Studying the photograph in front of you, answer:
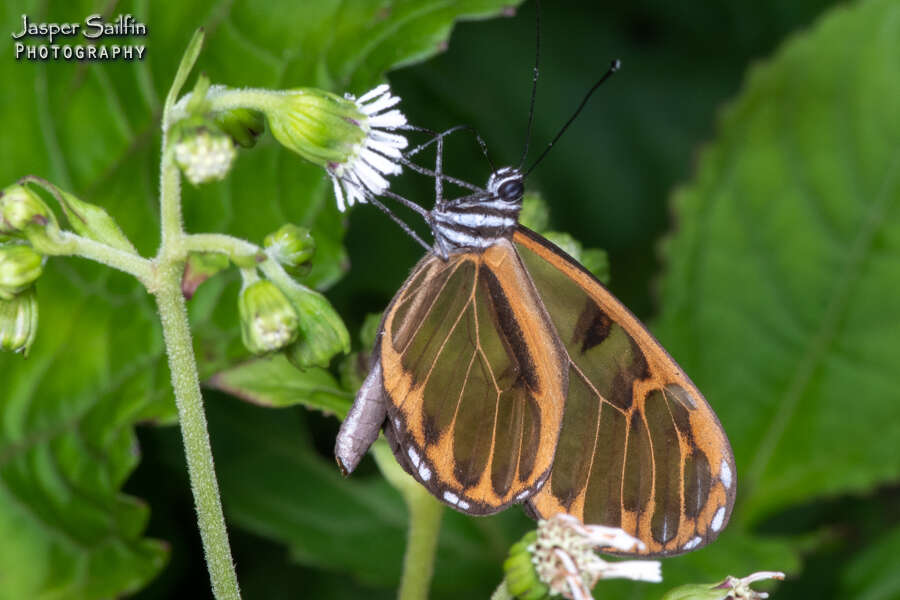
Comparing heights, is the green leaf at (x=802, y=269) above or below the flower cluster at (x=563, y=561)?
above

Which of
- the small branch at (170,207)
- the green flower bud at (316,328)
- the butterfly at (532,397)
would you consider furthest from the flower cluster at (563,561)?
the small branch at (170,207)

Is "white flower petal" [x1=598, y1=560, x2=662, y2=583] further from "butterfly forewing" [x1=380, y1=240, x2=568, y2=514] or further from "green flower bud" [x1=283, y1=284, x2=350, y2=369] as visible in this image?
"green flower bud" [x1=283, y1=284, x2=350, y2=369]

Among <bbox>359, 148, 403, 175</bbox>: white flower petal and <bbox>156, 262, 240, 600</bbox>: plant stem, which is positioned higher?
<bbox>359, 148, 403, 175</bbox>: white flower petal

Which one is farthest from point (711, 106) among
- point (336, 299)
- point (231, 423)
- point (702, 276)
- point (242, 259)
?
point (242, 259)

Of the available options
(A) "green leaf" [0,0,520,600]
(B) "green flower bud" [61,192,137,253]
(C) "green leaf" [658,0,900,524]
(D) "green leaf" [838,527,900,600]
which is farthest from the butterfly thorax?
(D) "green leaf" [838,527,900,600]

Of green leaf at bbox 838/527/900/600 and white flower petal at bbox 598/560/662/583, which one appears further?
green leaf at bbox 838/527/900/600

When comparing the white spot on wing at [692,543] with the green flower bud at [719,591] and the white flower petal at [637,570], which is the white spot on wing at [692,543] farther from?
the white flower petal at [637,570]

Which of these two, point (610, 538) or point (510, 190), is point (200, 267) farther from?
point (610, 538)
